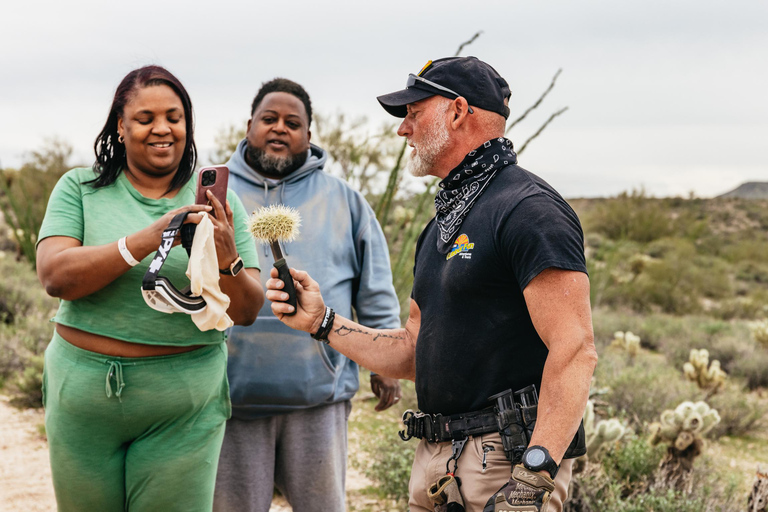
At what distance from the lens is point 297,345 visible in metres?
3.54

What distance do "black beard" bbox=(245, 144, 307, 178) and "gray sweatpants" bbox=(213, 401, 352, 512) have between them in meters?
1.23

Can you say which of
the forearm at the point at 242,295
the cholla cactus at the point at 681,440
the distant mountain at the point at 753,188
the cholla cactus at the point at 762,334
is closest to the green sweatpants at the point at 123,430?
the forearm at the point at 242,295

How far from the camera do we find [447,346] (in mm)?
2396

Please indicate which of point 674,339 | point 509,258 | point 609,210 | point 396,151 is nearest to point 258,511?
point 509,258

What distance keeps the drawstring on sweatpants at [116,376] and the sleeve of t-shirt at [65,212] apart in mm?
493

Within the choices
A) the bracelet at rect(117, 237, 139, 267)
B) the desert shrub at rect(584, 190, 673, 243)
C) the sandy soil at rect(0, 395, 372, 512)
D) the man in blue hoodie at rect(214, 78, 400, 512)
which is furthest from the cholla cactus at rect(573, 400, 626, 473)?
the desert shrub at rect(584, 190, 673, 243)

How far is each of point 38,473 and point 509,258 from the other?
546 cm

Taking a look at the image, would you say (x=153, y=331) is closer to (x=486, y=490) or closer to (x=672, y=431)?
(x=486, y=490)

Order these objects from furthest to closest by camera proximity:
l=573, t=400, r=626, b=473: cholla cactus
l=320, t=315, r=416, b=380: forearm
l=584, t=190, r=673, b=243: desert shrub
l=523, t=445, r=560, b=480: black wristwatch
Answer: l=584, t=190, r=673, b=243: desert shrub, l=573, t=400, r=626, b=473: cholla cactus, l=320, t=315, r=416, b=380: forearm, l=523, t=445, r=560, b=480: black wristwatch

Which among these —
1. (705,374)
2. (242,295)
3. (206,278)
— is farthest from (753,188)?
(206,278)

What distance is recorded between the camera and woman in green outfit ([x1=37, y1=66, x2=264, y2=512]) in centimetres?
266

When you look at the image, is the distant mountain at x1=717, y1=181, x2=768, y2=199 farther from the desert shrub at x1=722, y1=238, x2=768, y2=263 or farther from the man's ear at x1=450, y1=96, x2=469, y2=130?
the man's ear at x1=450, y1=96, x2=469, y2=130

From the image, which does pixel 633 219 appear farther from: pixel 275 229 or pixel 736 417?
pixel 275 229

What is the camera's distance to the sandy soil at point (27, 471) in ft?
18.4
